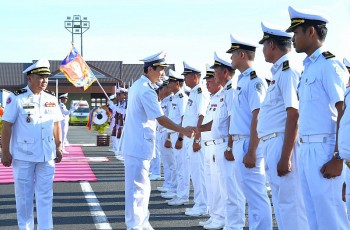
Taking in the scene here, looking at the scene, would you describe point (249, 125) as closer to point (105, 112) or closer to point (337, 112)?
point (337, 112)

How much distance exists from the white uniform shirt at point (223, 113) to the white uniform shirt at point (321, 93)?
8.07 feet

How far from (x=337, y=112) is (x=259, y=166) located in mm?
1865

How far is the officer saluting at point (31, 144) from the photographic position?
6766mm

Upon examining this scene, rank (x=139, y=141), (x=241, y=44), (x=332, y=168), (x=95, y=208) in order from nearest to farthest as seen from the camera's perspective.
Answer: (x=332, y=168) → (x=241, y=44) → (x=139, y=141) → (x=95, y=208)

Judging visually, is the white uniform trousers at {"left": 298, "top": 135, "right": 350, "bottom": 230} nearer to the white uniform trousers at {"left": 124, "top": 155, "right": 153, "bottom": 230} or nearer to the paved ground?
the white uniform trousers at {"left": 124, "top": 155, "right": 153, "bottom": 230}

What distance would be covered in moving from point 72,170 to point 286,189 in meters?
10.3

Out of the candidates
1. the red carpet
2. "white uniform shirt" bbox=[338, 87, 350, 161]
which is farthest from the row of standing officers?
the red carpet

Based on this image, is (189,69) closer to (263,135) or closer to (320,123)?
(263,135)

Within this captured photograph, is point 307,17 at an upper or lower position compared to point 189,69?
upper

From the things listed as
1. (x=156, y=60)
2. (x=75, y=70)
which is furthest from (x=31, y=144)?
(x=75, y=70)

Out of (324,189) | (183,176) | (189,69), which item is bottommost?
(183,176)

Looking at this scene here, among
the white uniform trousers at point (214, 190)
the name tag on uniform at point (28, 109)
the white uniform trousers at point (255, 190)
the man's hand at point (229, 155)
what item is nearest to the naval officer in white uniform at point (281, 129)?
the white uniform trousers at point (255, 190)

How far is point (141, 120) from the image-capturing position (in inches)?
277

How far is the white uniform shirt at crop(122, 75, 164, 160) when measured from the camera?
6.95 m
